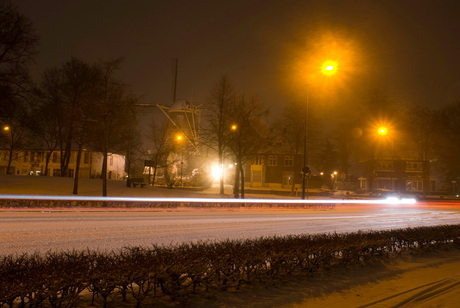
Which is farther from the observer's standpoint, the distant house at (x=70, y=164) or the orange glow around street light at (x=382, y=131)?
the distant house at (x=70, y=164)

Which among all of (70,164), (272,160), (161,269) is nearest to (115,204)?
(161,269)

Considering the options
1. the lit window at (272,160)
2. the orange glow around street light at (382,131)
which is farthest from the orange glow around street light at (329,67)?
the lit window at (272,160)

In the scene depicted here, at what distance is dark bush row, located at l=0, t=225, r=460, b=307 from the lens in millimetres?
5352

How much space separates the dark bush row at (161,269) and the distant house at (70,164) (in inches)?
2449

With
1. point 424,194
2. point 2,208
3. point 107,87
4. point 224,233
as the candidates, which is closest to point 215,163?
point 107,87

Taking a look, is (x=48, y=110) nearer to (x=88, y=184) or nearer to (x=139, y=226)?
(x=88, y=184)

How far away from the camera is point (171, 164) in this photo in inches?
2037

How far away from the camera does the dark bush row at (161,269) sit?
5.35 meters

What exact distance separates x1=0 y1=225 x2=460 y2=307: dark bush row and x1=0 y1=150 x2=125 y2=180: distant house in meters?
62.2

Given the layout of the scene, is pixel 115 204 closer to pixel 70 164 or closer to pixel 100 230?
pixel 100 230

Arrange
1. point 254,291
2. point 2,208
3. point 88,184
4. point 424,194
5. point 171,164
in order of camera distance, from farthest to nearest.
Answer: point 424,194 < point 171,164 < point 88,184 < point 2,208 < point 254,291

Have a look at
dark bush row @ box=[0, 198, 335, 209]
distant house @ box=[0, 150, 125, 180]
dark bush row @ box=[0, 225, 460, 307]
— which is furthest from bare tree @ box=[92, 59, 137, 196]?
distant house @ box=[0, 150, 125, 180]

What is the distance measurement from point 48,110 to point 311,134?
98.6ft

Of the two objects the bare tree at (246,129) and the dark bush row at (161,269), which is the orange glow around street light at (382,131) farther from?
the dark bush row at (161,269)
